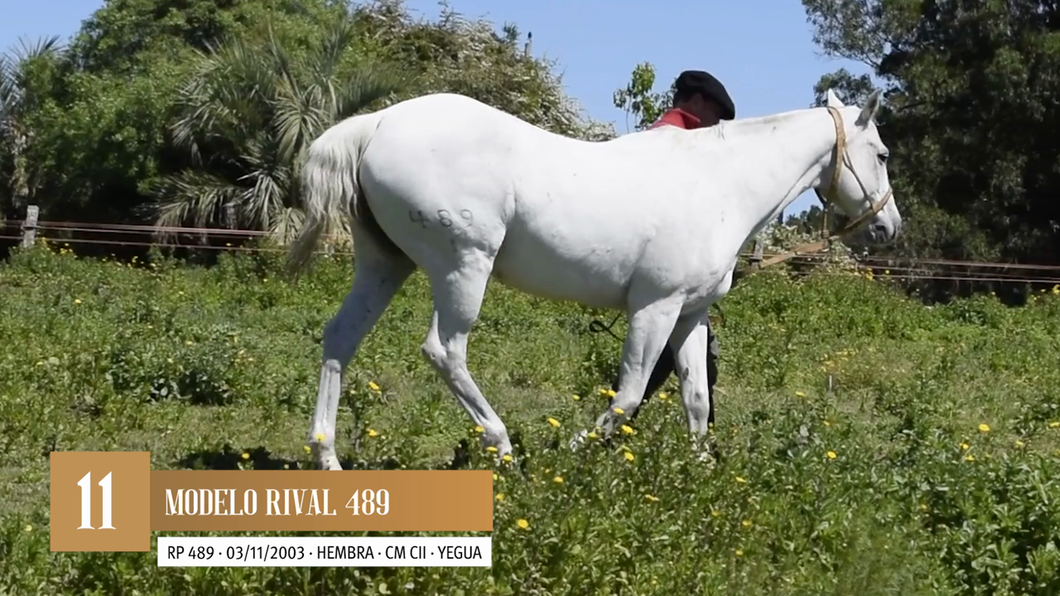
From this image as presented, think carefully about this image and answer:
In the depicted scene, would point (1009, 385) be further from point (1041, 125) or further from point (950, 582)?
point (1041, 125)

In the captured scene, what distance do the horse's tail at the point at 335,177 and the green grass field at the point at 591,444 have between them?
0.96 m

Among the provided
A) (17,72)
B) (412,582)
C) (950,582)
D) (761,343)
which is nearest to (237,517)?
(412,582)

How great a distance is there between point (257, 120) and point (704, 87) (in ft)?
43.1

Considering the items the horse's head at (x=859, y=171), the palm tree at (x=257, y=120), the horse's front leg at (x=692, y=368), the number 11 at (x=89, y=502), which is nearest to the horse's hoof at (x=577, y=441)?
the horse's front leg at (x=692, y=368)

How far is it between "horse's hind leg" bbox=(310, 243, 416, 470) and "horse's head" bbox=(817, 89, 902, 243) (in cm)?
220

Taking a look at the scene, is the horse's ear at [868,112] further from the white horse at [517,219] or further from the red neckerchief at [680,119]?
the red neckerchief at [680,119]

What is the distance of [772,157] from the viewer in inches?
274

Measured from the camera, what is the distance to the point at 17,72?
85.0ft

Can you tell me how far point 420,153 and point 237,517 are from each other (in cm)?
193

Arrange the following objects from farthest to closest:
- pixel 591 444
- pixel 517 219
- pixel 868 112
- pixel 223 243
A: pixel 223 243
pixel 868 112
pixel 517 219
pixel 591 444

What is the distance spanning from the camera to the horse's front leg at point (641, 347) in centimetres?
646

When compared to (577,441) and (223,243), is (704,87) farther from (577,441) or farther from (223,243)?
(223,243)

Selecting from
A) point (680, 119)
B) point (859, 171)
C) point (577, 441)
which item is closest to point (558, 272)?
point (577, 441)

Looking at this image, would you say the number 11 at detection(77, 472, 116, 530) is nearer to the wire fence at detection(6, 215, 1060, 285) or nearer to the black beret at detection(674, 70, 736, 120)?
the black beret at detection(674, 70, 736, 120)
